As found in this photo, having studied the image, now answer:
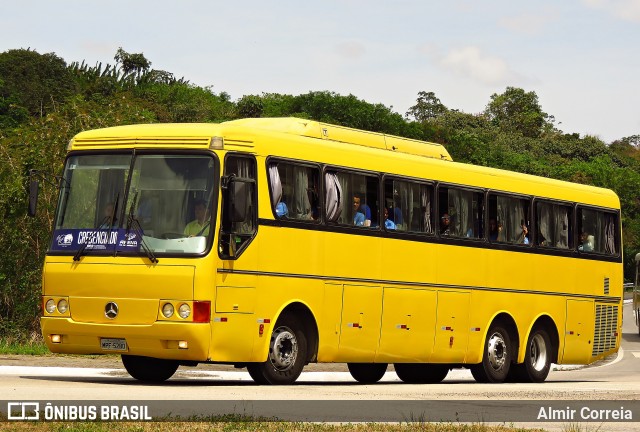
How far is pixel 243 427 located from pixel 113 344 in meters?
6.06

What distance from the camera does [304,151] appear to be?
19.5 meters

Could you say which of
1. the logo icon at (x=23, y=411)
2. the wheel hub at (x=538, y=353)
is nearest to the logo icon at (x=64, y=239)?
the logo icon at (x=23, y=411)

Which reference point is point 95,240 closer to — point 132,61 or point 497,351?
point 497,351

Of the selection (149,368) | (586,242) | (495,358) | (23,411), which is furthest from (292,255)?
(586,242)

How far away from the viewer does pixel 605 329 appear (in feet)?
88.8

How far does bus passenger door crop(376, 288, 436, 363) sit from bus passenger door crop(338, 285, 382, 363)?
21 cm

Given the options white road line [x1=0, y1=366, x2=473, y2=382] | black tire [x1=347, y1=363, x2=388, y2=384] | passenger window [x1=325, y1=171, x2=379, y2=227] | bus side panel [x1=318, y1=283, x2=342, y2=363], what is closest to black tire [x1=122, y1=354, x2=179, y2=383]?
white road line [x1=0, y1=366, x2=473, y2=382]

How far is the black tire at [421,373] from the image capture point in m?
24.5

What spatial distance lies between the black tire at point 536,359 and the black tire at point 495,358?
2.07ft

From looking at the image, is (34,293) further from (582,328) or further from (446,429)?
(446,429)

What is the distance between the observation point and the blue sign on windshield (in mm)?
17812

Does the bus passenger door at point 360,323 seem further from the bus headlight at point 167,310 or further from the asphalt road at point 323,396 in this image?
the bus headlight at point 167,310

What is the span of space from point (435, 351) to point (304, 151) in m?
4.83

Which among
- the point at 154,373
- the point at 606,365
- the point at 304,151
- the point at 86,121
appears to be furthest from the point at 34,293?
the point at 606,365
